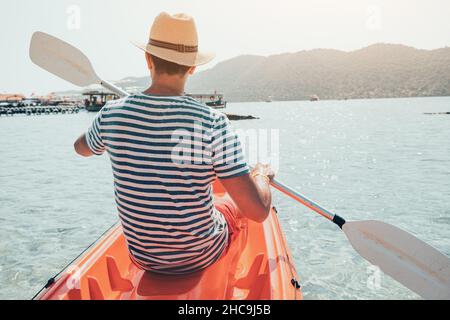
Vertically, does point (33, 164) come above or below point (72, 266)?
below

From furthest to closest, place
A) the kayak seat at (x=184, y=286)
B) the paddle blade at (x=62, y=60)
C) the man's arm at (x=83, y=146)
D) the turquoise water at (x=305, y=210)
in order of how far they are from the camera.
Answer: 1. the turquoise water at (x=305, y=210)
2. the paddle blade at (x=62, y=60)
3. the man's arm at (x=83, y=146)
4. the kayak seat at (x=184, y=286)

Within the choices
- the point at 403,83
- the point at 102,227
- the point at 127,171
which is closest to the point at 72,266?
the point at 127,171

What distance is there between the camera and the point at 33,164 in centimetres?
1456

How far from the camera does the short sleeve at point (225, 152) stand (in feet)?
6.39

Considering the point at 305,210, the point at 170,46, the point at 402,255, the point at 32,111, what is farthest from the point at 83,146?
the point at 32,111

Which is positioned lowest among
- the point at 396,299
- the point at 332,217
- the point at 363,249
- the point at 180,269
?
the point at 396,299

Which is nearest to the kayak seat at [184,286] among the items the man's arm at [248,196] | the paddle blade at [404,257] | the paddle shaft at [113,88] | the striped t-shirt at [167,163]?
the striped t-shirt at [167,163]

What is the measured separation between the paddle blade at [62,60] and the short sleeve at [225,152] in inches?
111

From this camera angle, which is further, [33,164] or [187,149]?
[33,164]

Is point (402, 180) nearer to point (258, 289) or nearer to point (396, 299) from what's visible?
point (396, 299)

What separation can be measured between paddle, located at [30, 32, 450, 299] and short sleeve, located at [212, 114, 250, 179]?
1.91 m

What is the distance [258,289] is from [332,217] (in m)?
1.64

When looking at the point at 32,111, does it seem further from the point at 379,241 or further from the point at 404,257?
the point at 404,257

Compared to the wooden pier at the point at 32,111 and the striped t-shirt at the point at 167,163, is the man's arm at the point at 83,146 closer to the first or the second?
the striped t-shirt at the point at 167,163
